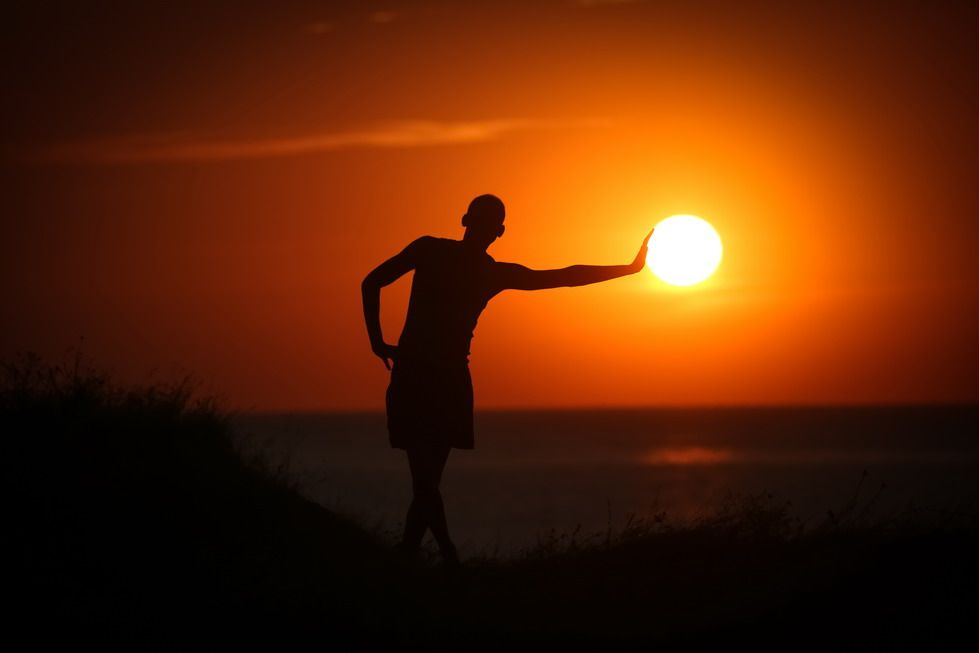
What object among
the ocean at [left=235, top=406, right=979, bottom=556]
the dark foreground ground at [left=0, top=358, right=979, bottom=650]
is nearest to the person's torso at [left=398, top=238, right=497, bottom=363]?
the dark foreground ground at [left=0, top=358, right=979, bottom=650]

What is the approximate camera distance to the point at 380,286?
27.2 ft

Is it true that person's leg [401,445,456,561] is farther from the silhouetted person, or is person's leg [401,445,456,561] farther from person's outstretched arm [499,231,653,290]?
person's outstretched arm [499,231,653,290]

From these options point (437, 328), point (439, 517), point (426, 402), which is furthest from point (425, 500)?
point (437, 328)

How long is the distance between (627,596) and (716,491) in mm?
71203

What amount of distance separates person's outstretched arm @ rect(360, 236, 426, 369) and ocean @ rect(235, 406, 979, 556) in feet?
7.40

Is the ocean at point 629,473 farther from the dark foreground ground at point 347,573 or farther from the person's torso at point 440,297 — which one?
the person's torso at point 440,297

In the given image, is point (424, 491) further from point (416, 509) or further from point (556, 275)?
point (556, 275)

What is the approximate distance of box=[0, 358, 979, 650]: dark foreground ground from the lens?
6.78 metres

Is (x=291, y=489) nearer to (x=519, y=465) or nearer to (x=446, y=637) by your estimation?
(x=446, y=637)

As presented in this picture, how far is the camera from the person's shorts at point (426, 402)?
841 centimetres

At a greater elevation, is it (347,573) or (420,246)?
(420,246)

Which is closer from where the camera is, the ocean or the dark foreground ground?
the dark foreground ground

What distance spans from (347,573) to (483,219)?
2.67 m

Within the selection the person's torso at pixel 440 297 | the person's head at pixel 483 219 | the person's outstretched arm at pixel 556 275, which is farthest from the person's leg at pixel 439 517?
the person's head at pixel 483 219
